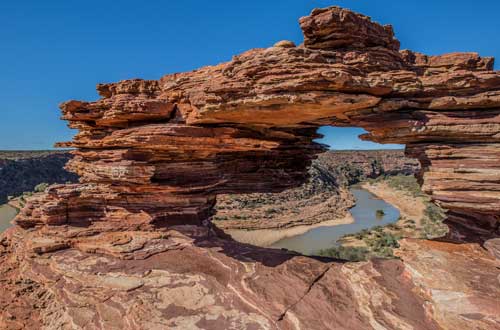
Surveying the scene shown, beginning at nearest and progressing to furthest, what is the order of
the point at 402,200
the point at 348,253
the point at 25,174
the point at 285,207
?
the point at 348,253, the point at 285,207, the point at 402,200, the point at 25,174

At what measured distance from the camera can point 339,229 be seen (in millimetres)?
35250

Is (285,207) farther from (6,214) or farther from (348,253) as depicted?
Answer: (6,214)

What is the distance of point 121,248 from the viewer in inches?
441

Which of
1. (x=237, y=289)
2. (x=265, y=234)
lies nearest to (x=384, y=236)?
(x=265, y=234)

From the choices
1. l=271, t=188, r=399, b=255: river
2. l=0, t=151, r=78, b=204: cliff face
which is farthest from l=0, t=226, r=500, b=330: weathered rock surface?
l=0, t=151, r=78, b=204: cliff face

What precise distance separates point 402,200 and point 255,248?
4954 cm

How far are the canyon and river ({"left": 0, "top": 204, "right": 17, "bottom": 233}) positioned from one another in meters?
32.3

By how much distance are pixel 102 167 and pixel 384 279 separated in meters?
11.2

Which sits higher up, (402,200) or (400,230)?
(400,230)

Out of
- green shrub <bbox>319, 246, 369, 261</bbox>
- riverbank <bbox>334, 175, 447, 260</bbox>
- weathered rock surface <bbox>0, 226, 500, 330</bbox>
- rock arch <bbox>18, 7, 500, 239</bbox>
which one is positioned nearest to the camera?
weathered rock surface <bbox>0, 226, 500, 330</bbox>

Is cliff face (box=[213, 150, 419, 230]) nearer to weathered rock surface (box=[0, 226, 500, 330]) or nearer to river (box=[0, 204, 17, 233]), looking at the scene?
weathered rock surface (box=[0, 226, 500, 330])

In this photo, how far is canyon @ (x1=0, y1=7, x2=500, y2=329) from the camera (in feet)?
26.3

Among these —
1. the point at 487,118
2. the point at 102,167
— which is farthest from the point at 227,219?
the point at 487,118

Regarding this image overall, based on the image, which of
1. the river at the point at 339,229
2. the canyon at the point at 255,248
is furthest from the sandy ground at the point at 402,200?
the canyon at the point at 255,248
